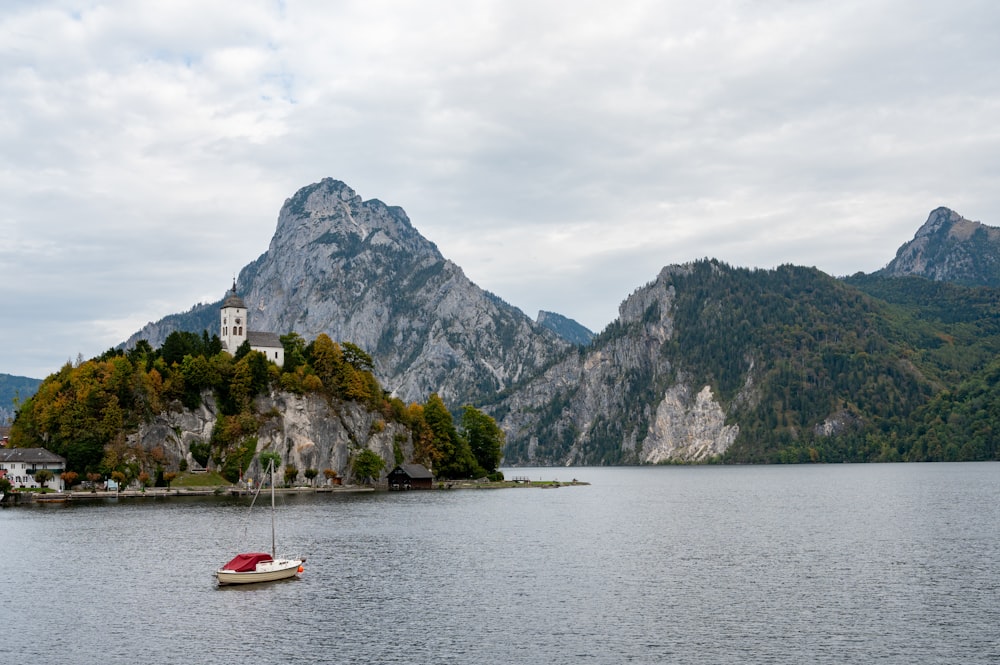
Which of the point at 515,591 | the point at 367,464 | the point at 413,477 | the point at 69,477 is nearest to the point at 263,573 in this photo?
the point at 515,591

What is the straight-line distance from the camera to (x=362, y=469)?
7746 inches

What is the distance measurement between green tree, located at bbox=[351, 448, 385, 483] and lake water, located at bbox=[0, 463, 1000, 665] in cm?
7841

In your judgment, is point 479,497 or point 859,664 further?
point 479,497

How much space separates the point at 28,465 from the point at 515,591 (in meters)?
143

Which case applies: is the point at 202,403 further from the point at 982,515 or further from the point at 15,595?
the point at 982,515

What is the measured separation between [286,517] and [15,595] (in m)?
58.8

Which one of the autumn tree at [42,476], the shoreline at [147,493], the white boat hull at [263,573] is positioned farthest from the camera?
the autumn tree at [42,476]

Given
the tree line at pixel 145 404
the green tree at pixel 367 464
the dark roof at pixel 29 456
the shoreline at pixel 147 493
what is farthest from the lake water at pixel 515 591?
the green tree at pixel 367 464

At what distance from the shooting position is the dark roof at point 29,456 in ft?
553

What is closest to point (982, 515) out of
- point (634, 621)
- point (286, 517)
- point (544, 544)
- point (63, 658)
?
point (544, 544)

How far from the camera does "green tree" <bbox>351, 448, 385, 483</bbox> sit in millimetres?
196625

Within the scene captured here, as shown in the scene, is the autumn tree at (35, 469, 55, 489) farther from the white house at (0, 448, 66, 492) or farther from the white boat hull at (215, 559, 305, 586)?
the white boat hull at (215, 559, 305, 586)

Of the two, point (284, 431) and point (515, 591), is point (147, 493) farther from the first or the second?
point (515, 591)

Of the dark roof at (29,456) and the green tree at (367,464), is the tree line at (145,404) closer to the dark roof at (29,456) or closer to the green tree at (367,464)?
the green tree at (367,464)
